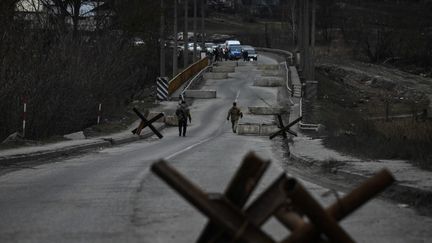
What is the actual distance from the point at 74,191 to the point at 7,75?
19597mm

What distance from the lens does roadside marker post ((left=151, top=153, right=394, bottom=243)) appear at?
14.7 feet

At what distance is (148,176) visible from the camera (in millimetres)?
14945

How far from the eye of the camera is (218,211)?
14.7ft

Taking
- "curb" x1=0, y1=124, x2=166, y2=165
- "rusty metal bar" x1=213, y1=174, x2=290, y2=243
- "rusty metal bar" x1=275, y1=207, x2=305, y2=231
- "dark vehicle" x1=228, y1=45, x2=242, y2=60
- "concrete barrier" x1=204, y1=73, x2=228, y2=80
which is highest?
"dark vehicle" x1=228, y1=45, x2=242, y2=60

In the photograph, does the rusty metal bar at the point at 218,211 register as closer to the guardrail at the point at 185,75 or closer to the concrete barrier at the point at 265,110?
the concrete barrier at the point at 265,110

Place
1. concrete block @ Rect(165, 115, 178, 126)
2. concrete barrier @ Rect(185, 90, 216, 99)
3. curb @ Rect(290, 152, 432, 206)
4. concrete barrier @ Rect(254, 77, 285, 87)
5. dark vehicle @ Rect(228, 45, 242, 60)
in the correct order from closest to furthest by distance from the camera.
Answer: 1. curb @ Rect(290, 152, 432, 206)
2. concrete block @ Rect(165, 115, 178, 126)
3. concrete barrier @ Rect(185, 90, 216, 99)
4. concrete barrier @ Rect(254, 77, 285, 87)
5. dark vehicle @ Rect(228, 45, 242, 60)

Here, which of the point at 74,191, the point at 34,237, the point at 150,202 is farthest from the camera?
the point at 74,191

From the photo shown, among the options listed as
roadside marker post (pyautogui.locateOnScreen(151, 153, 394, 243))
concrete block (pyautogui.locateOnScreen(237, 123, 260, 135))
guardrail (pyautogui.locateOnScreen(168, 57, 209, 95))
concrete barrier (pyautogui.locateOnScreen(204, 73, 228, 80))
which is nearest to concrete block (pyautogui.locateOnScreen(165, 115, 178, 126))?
concrete block (pyautogui.locateOnScreen(237, 123, 260, 135))

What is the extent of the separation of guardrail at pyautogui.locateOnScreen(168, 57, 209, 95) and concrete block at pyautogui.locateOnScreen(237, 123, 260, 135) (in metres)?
19.9

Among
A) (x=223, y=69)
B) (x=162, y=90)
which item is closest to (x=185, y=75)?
(x=162, y=90)

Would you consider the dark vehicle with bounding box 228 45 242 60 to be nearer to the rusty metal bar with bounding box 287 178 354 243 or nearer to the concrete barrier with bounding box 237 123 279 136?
the concrete barrier with bounding box 237 123 279 136

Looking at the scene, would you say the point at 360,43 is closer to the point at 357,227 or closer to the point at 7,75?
the point at 7,75

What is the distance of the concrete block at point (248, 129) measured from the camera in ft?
122

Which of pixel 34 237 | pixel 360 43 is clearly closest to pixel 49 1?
pixel 34 237
